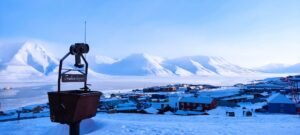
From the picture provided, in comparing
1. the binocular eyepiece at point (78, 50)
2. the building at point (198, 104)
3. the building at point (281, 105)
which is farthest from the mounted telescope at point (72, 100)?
the building at point (198, 104)

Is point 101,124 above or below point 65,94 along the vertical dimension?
below

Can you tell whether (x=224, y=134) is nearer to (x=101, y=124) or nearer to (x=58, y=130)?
(x=101, y=124)

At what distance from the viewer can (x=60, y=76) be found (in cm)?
500

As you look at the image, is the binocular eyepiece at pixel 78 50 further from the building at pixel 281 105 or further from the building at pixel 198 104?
the building at pixel 198 104

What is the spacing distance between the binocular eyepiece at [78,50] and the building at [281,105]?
96.5 feet

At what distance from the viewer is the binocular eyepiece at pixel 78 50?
5.06 metres

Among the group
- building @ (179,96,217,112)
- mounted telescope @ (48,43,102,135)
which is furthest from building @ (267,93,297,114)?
mounted telescope @ (48,43,102,135)

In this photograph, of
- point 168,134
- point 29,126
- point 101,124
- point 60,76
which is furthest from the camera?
point 29,126

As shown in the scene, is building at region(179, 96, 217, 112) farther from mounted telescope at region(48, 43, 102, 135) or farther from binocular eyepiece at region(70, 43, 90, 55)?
binocular eyepiece at region(70, 43, 90, 55)

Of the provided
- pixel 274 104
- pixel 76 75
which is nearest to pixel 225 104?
pixel 274 104

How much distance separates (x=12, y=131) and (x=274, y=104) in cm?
2726

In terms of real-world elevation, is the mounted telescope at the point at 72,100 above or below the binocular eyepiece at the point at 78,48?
below

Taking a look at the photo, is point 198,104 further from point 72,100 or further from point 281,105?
point 72,100

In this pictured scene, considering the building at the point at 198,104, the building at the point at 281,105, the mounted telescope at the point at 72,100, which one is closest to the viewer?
the mounted telescope at the point at 72,100
